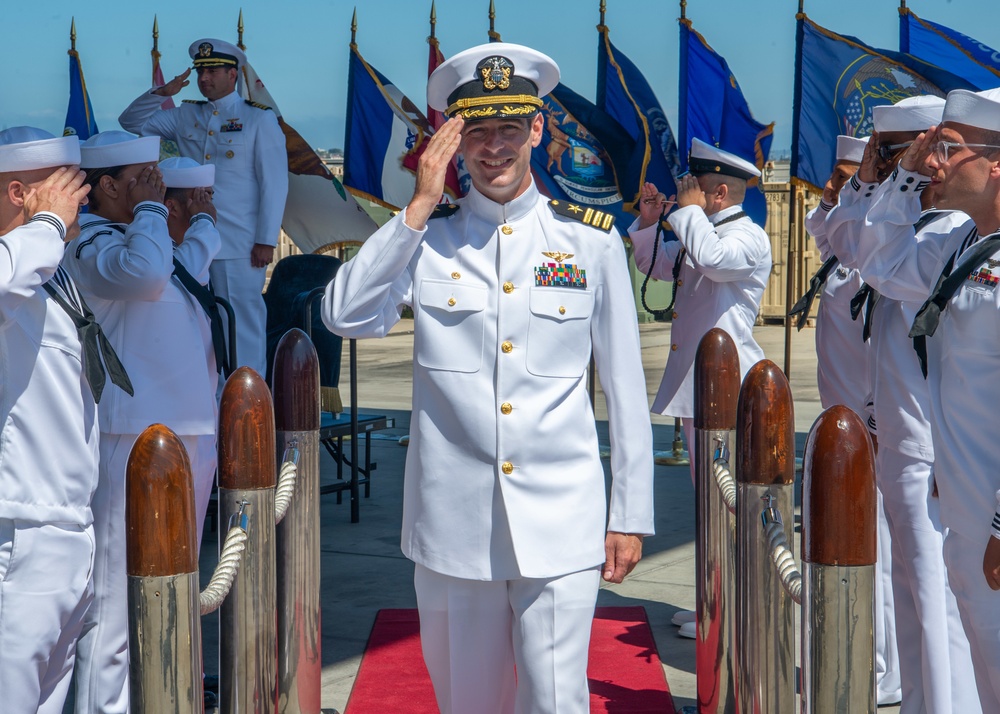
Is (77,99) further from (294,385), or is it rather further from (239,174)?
(294,385)

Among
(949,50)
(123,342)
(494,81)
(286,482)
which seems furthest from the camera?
(949,50)

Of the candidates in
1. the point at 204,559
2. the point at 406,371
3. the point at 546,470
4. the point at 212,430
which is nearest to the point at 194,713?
the point at 546,470

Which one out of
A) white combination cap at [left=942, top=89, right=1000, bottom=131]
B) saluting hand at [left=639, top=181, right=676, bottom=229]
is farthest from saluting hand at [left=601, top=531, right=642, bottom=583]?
saluting hand at [left=639, top=181, right=676, bottom=229]

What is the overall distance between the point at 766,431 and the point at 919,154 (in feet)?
3.09

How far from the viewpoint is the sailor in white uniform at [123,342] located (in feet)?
11.6

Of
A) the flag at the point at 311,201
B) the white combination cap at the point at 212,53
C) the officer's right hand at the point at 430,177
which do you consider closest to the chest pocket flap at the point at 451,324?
the officer's right hand at the point at 430,177

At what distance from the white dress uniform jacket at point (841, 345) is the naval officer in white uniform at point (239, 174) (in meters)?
3.22

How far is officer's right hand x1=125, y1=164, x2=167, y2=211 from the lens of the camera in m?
3.92

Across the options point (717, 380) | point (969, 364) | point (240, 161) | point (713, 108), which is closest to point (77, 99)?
point (240, 161)

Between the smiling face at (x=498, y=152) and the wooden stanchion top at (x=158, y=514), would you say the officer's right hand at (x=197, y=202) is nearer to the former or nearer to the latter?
the smiling face at (x=498, y=152)

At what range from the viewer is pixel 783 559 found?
2473mm

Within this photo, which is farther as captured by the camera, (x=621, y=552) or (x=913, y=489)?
(x=913, y=489)

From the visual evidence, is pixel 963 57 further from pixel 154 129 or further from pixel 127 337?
pixel 127 337

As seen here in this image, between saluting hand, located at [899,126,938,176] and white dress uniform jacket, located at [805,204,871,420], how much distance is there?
1.17m
